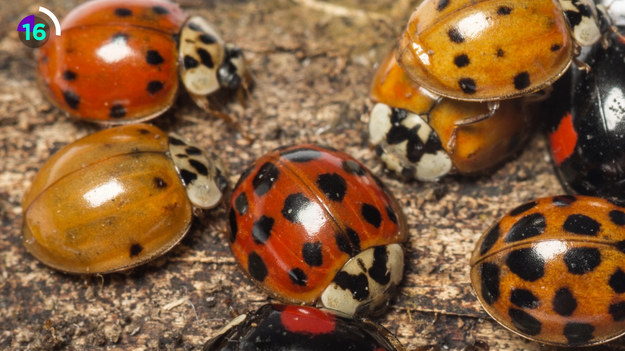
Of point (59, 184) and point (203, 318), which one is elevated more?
point (59, 184)

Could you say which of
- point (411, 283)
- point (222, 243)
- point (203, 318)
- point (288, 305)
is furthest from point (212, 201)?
point (411, 283)

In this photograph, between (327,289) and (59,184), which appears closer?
(327,289)

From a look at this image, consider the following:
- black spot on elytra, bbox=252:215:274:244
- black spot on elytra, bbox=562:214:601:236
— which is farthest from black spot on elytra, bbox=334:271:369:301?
black spot on elytra, bbox=562:214:601:236

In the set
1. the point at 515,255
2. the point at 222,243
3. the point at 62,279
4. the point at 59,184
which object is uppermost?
the point at 515,255

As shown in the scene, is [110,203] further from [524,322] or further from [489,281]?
[524,322]

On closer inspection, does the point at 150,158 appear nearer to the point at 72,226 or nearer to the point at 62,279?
the point at 72,226

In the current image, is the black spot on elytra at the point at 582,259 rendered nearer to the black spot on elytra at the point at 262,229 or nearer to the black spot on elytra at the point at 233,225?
the black spot on elytra at the point at 262,229

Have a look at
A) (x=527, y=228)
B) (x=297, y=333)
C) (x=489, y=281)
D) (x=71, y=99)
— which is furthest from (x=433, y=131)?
(x=71, y=99)

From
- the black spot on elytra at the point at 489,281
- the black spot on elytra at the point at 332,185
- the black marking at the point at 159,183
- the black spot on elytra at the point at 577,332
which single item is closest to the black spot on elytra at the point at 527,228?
the black spot on elytra at the point at 489,281

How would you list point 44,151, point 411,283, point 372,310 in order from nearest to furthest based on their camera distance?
point 372,310, point 411,283, point 44,151
